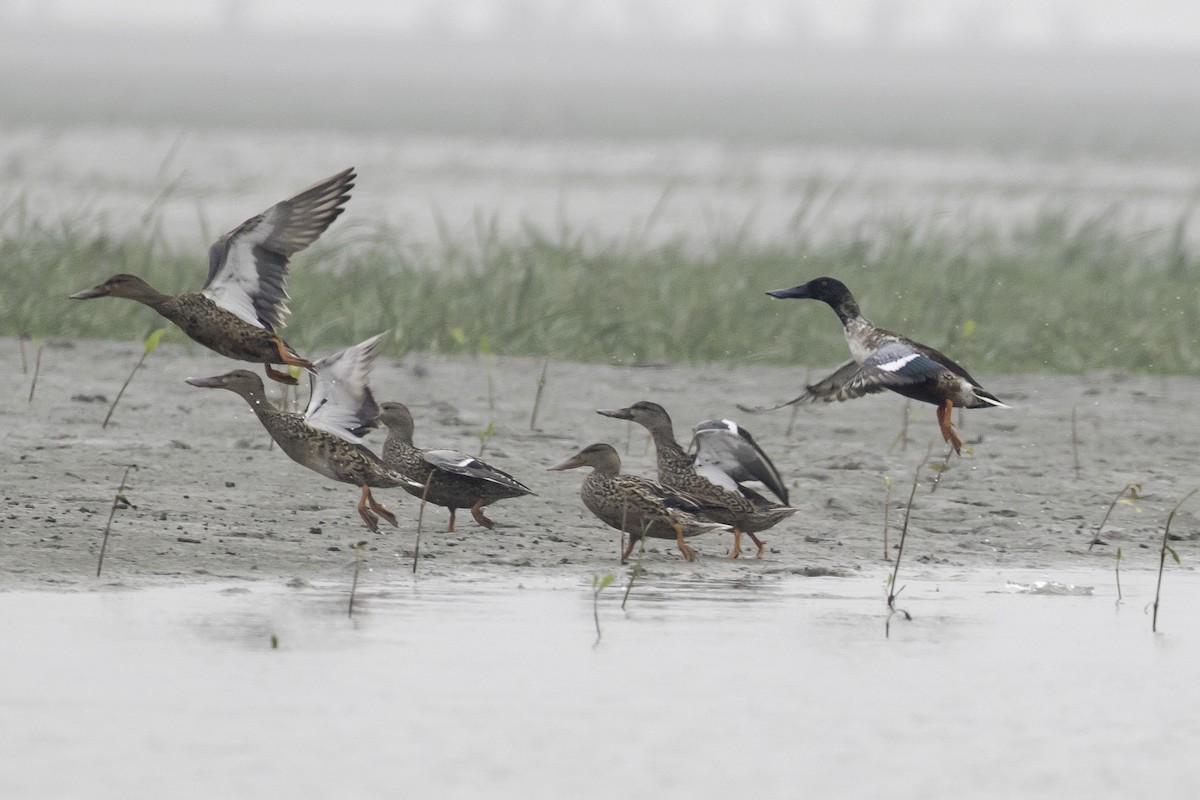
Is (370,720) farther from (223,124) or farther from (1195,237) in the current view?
(223,124)

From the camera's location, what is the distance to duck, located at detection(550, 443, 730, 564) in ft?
23.9

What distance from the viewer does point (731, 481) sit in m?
7.48

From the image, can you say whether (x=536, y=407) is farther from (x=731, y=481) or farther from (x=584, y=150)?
(x=584, y=150)

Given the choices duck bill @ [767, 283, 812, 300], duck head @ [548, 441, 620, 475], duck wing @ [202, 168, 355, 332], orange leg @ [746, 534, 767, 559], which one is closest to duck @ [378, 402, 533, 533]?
duck head @ [548, 441, 620, 475]

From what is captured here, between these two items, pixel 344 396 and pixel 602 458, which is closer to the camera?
pixel 344 396

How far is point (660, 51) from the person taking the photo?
160125 millimetres

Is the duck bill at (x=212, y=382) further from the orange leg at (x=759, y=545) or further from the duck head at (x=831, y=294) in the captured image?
the duck head at (x=831, y=294)

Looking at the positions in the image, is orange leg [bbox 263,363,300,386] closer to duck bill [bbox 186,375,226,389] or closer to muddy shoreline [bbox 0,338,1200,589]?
duck bill [bbox 186,375,226,389]

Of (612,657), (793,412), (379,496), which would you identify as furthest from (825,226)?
(612,657)

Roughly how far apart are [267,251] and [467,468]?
3.27ft

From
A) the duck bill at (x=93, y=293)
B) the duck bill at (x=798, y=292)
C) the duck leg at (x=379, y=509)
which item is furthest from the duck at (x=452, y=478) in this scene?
the duck bill at (x=798, y=292)

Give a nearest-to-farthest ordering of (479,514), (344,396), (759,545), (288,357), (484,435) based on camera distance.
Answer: (288,357) → (344,396) → (759,545) → (479,514) → (484,435)

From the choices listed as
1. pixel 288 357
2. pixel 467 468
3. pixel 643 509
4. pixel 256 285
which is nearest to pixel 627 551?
pixel 643 509

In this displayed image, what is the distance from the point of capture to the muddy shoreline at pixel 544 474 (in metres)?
7.22
